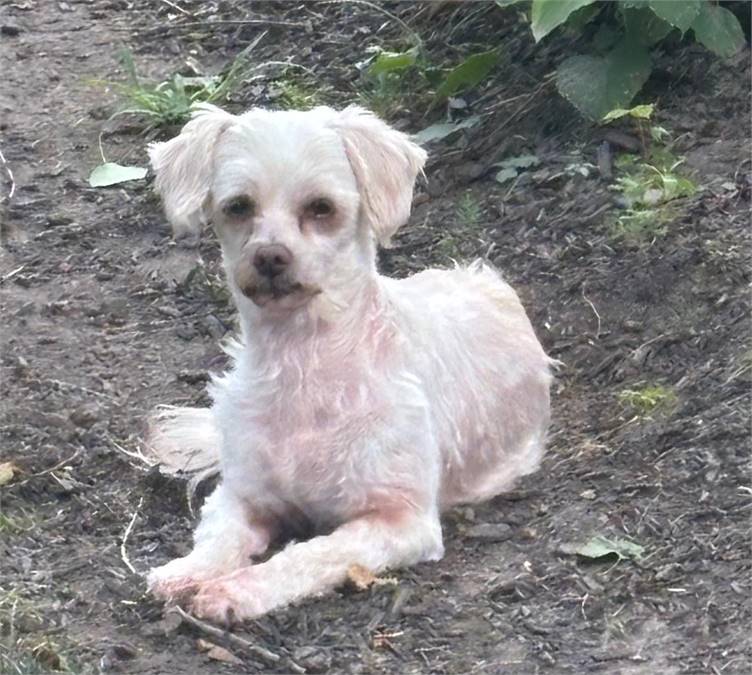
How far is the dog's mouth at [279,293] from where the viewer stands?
476cm

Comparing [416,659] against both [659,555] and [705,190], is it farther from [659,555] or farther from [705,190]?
[705,190]

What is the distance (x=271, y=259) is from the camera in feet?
15.4

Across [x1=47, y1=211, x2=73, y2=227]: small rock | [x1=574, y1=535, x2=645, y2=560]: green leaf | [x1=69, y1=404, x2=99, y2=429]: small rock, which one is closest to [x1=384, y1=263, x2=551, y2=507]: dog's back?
[x1=574, y1=535, x2=645, y2=560]: green leaf

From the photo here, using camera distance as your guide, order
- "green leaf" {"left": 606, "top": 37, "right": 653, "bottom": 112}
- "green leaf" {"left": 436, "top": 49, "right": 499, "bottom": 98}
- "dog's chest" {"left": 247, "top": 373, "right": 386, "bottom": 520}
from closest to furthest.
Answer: "dog's chest" {"left": 247, "top": 373, "right": 386, "bottom": 520} < "green leaf" {"left": 606, "top": 37, "right": 653, "bottom": 112} < "green leaf" {"left": 436, "top": 49, "right": 499, "bottom": 98}

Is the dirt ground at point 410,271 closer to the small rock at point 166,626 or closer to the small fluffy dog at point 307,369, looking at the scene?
the small rock at point 166,626

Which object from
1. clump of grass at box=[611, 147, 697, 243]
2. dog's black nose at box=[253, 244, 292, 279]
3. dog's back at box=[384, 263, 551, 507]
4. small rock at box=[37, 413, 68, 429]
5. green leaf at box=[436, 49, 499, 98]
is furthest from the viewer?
green leaf at box=[436, 49, 499, 98]

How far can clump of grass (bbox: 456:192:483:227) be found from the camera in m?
7.08

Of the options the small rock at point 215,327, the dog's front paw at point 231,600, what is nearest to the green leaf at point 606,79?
the small rock at point 215,327

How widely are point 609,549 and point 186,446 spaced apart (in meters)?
1.53

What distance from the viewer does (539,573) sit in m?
4.87

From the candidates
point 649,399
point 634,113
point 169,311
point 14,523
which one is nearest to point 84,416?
point 14,523

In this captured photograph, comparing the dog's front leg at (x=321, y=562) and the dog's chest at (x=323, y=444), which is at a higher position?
the dog's chest at (x=323, y=444)

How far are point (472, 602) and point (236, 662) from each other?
2.32ft

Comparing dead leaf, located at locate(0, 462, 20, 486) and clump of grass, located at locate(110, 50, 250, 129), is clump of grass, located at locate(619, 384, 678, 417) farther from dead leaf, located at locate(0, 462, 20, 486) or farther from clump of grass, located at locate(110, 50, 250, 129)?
clump of grass, located at locate(110, 50, 250, 129)
